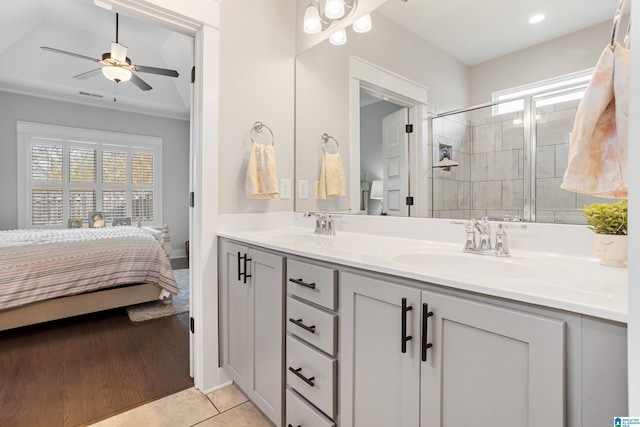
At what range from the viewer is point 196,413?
5.02ft

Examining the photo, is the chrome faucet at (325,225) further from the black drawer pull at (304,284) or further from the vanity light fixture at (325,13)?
the vanity light fixture at (325,13)

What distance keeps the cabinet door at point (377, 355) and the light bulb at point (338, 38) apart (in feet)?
4.98

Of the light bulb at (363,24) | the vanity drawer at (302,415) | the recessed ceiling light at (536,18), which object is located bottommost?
the vanity drawer at (302,415)

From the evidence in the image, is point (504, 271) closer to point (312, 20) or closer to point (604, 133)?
point (604, 133)

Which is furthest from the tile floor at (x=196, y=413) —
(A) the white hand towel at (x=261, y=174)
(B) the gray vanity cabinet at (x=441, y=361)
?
(A) the white hand towel at (x=261, y=174)

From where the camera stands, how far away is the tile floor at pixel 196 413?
1455mm

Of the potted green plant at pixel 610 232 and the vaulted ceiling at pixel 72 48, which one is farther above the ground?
the vaulted ceiling at pixel 72 48

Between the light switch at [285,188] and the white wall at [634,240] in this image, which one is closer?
the white wall at [634,240]

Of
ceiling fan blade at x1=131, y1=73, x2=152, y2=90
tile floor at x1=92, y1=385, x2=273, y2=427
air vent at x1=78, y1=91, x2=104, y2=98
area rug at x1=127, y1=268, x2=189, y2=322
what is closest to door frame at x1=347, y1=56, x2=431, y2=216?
tile floor at x1=92, y1=385, x2=273, y2=427

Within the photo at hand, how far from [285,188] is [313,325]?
1186 mm

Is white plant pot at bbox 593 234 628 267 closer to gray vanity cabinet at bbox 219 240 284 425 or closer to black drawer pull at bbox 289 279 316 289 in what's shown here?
black drawer pull at bbox 289 279 316 289

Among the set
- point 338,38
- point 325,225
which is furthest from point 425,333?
point 338,38

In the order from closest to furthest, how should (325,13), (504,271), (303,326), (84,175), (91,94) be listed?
(504,271), (303,326), (325,13), (91,94), (84,175)

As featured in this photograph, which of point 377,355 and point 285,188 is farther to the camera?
point 285,188
